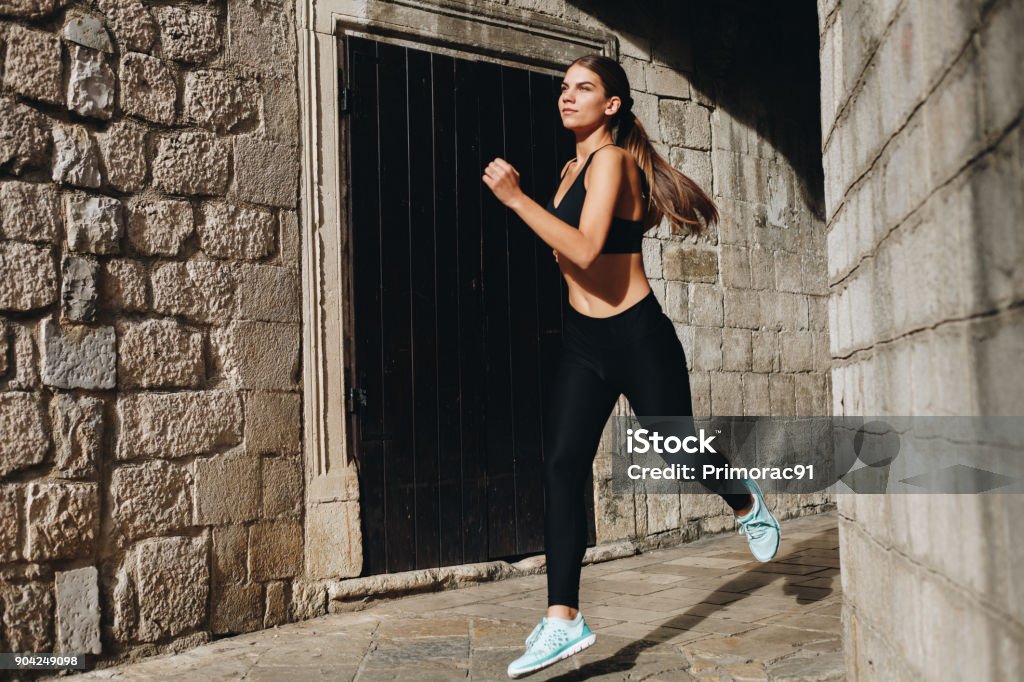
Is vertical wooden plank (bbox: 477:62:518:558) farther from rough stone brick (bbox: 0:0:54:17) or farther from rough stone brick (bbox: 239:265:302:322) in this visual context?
rough stone brick (bbox: 0:0:54:17)

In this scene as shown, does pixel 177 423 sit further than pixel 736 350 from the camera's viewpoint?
No

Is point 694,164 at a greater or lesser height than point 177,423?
greater

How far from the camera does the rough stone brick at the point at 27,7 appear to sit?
370cm

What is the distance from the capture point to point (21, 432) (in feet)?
11.7

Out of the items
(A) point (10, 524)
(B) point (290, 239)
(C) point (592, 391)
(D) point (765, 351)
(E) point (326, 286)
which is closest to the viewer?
(C) point (592, 391)

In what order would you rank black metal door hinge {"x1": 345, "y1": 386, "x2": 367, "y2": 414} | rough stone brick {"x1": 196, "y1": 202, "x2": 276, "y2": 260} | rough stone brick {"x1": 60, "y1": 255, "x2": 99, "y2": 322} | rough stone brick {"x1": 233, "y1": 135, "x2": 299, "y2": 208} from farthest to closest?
1. black metal door hinge {"x1": 345, "y1": 386, "x2": 367, "y2": 414}
2. rough stone brick {"x1": 233, "y1": 135, "x2": 299, "y2": 208}
3. rough stone brick {"x1": 196, "y1": 202, "x2": 276, "y2": 260}
4. rough stone brick {"x1": 60, "y1": 255, "x2": 99, "y2": 322}

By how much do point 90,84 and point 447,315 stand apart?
1.91 m

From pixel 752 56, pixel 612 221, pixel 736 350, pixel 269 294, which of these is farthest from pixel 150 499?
pixel 752 56

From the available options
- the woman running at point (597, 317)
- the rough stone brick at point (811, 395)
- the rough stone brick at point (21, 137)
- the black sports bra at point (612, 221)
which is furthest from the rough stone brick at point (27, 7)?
the rough stone brick at point (811, 395)

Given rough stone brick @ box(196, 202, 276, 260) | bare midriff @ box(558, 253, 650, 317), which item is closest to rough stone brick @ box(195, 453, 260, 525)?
rough stone brick @ box(196, 202, 276, 260)

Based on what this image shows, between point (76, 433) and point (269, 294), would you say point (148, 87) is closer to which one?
point (269, 294)

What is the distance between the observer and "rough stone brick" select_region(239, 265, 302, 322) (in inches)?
169

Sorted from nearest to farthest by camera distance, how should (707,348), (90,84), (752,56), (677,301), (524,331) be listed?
(90,84) → (524,331) → (677,301) → (707,348) → (752,56)

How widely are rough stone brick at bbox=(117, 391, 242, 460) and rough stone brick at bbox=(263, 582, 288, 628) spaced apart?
0.64m
